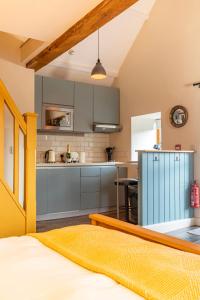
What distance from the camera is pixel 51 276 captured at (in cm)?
97

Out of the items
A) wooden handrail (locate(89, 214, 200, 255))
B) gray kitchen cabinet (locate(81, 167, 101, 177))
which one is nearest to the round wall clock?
gray kitchen cabinet (locate(81, 167, 101, 177))

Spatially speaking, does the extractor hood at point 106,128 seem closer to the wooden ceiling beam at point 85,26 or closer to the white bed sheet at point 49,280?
the wooden ceiling beam at point 85,26

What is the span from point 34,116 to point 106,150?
3066 millimetres

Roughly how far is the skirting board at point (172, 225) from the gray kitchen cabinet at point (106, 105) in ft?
7.76

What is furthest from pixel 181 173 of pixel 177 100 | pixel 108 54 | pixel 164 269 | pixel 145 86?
pixel 164 269

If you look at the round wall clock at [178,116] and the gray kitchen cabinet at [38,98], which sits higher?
the gray kitchen cabinet at [38,98]

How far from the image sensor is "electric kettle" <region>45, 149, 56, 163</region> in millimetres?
5102

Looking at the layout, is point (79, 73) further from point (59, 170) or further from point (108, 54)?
point (59, 170)

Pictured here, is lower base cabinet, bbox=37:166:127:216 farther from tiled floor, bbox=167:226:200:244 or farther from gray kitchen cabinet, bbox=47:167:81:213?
tiled floor, bbox=167:226:200:244

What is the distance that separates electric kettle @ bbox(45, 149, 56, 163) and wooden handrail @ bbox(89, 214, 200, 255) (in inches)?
132

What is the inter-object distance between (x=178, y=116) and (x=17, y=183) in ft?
9.16

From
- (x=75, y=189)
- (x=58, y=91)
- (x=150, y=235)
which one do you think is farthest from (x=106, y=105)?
(x=150, y=235)

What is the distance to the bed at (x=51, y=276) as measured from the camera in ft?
2.75

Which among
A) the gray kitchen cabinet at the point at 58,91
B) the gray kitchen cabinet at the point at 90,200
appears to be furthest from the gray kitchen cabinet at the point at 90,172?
the gray kitchen cabinet at the point at 58,91
